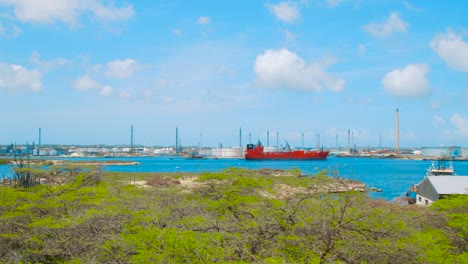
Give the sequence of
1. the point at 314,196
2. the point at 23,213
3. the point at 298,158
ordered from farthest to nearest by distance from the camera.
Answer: the point at 298,158
the point at 23,213
the point at 314,196

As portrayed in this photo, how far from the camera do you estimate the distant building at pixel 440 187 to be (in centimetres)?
2497

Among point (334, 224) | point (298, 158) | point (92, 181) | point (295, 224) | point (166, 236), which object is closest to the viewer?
point (166, 236)

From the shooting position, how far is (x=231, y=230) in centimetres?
1066

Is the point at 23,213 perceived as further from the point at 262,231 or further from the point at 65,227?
the point at 262,231

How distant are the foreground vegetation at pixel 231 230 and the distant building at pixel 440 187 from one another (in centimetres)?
1156

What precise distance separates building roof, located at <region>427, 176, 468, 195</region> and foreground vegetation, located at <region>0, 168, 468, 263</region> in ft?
38.1

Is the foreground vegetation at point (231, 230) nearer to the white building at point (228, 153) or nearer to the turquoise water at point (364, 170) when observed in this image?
the turquoise water at point (364, 170)

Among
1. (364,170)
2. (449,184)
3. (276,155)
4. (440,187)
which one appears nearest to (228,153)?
(276,155)

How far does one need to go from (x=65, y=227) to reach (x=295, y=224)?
5.90m

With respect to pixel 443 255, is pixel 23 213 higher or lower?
higher

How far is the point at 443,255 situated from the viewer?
10922 mm

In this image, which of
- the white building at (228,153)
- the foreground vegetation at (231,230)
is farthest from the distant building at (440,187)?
the white building at (228,153)

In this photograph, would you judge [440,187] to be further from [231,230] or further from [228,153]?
[228,153]

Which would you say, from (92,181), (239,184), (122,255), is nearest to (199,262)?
(122,255)
